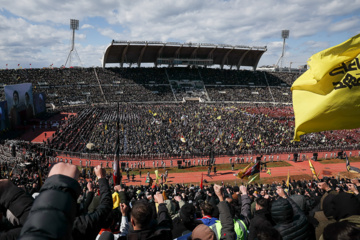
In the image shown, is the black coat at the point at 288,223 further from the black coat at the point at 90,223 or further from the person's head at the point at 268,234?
the black coat at the point at 90,223

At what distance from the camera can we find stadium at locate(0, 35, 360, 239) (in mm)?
24344

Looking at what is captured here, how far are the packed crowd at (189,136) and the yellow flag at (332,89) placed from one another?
24176mm

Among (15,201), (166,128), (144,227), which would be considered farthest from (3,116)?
(144,227)

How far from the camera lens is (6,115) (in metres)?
38.7

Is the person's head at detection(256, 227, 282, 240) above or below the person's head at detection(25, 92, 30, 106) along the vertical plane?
below

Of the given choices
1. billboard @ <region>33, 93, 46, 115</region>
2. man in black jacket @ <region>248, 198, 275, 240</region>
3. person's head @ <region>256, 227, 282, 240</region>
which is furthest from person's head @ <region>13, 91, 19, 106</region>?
person's head @ <region>256, 227, 282, 240</region>

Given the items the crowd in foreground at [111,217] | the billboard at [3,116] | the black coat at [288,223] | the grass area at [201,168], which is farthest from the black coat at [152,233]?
the billboard at [3,116]

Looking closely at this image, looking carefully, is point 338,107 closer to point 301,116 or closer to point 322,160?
point 301,116

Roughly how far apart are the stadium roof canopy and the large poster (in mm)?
28505

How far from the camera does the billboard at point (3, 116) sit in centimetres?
3688

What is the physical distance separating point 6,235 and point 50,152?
28.8 m

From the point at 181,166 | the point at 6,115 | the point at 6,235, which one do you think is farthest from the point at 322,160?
the point at 6,115

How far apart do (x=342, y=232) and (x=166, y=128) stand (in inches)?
1439

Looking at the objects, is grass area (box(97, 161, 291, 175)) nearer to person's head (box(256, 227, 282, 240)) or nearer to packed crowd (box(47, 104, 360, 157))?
packed crowd (box(47, 104, 360, 157))
